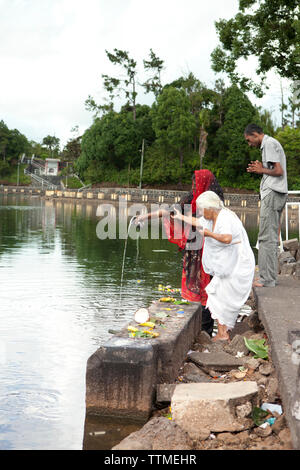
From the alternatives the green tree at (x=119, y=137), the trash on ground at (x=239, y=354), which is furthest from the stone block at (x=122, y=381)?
the green tree at (x=119, y=137)

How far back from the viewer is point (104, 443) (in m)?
3.92

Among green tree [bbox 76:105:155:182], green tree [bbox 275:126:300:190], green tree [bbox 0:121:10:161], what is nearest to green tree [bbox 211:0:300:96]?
green tree [bbox 275:126:300:190]

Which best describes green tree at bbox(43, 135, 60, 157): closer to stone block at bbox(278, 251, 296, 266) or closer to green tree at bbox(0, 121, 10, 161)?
green tree at bbox(0, 121, 10, 161)

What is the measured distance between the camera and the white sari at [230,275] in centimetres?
602

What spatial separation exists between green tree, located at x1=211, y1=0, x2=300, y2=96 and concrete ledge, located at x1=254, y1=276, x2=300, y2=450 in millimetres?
9668

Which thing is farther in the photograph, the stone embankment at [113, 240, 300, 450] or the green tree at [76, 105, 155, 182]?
the green tree at [76, 105, 155, 182]

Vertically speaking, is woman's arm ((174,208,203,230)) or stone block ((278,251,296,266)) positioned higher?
woman's arm ((174,208,203,230))

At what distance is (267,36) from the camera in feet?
52.8

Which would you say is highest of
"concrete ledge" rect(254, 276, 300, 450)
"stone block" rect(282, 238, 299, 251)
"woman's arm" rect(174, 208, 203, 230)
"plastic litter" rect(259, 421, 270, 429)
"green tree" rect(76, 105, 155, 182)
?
"green tree" rect(76, 105, 155, 182)

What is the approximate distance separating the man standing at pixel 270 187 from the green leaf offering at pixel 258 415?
3.27m

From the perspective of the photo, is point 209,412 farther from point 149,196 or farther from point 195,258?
point 149,196

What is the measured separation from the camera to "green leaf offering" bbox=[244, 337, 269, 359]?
521 centimetres
